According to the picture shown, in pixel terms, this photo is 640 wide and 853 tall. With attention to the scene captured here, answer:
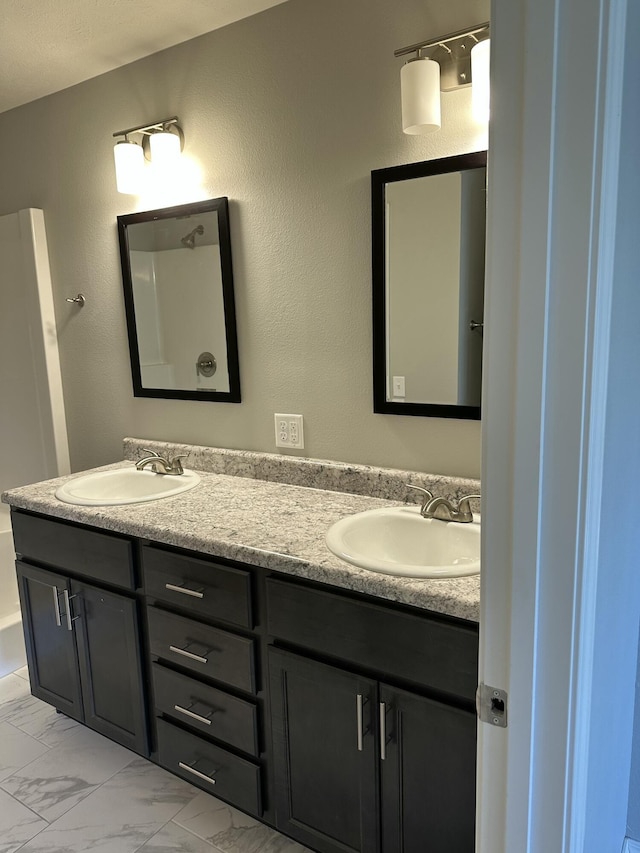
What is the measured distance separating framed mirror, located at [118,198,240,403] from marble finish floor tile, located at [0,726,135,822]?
125cm

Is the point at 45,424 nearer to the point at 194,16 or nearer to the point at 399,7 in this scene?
the point at 194,16

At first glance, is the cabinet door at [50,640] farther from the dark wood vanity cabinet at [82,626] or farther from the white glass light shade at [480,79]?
the white glass light shade at [480,79]

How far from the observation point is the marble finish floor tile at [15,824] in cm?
171

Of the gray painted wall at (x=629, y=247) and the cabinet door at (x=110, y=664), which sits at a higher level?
the gray painted wall at (x=629, y=247)

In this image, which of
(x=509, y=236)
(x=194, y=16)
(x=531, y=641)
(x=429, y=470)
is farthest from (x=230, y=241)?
(x=531, y=641)

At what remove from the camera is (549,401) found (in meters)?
0.65

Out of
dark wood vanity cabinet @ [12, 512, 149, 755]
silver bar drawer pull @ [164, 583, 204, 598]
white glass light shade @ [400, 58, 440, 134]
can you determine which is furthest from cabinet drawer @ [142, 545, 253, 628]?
A: white glass light shade @ [400, 58, 440, 134]

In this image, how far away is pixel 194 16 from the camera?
1922 millimetres

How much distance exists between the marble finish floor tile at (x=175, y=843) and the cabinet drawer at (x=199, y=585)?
634 mm

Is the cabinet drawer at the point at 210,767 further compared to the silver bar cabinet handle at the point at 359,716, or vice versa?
the cabinet drawer at the point at 210,767

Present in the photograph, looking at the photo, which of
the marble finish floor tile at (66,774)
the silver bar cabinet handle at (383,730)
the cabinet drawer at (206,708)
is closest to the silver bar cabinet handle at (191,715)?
the cabinet drawer at (206,708)

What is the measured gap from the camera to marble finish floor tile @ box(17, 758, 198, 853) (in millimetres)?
1695

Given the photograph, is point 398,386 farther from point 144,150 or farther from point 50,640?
point 50,640

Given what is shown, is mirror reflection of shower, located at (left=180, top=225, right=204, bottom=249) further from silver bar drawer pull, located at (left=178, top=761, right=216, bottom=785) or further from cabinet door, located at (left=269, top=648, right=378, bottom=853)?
silver bar drawer pull, located at (left=178, top=761, right=216, bottom=785)
